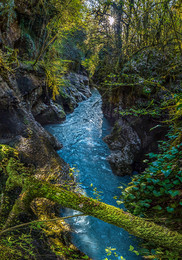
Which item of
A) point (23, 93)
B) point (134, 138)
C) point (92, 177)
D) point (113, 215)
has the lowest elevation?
point (92, 177)

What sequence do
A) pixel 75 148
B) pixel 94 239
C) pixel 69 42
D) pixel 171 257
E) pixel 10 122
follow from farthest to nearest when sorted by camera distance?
pixel 69 42, pixel 75 148, pixel 10 122, pixel 94 239, pixel 171 257

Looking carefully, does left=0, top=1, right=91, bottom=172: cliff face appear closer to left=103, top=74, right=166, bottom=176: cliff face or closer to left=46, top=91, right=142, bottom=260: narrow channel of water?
left=46, top=91, right=142, bottom=260: narrow channel of water

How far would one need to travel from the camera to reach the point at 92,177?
15.8 ft

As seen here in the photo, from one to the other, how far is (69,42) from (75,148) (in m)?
17.9

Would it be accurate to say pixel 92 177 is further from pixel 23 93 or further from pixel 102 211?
pixel 23 93

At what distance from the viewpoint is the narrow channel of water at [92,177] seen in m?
2.83

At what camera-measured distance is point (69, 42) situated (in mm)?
18609

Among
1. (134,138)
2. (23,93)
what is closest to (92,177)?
(134,138)

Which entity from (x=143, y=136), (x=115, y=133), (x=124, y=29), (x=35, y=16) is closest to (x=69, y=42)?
(x=35, y=16)

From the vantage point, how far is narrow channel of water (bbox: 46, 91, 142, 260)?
2828 mm

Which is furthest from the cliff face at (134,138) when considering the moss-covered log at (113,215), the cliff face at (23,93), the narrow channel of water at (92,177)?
the moss-covered log at (113,215)

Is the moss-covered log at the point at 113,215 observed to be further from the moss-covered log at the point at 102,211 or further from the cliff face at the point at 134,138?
the cliff face at the point at 134,138

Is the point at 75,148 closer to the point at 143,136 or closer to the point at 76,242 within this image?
the point at 143,136

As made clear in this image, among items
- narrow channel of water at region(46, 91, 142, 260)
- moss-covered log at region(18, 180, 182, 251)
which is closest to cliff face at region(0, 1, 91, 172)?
narrow channel of water at region(46, 91, 142, 260)
